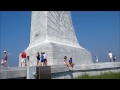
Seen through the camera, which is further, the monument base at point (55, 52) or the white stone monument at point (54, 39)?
the white stone monument at point (54, 39)

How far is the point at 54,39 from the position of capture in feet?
56.4

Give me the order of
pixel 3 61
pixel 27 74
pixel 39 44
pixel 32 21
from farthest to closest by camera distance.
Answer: pixel 32 21 < pixel 39 44 < pixel 3 61 < pixel 27 74

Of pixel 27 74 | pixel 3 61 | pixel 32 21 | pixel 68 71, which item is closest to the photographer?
pixel 27 74

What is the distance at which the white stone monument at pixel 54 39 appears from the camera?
52.9ft

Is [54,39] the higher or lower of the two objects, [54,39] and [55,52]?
the higher

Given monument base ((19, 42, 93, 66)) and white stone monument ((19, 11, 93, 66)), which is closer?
monument base ((19, 42, 93, 66))

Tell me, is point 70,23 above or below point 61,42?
above

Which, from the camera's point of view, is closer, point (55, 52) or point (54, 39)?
point (55, 52)

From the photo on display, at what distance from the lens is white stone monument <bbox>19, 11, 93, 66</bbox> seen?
16.1 m
